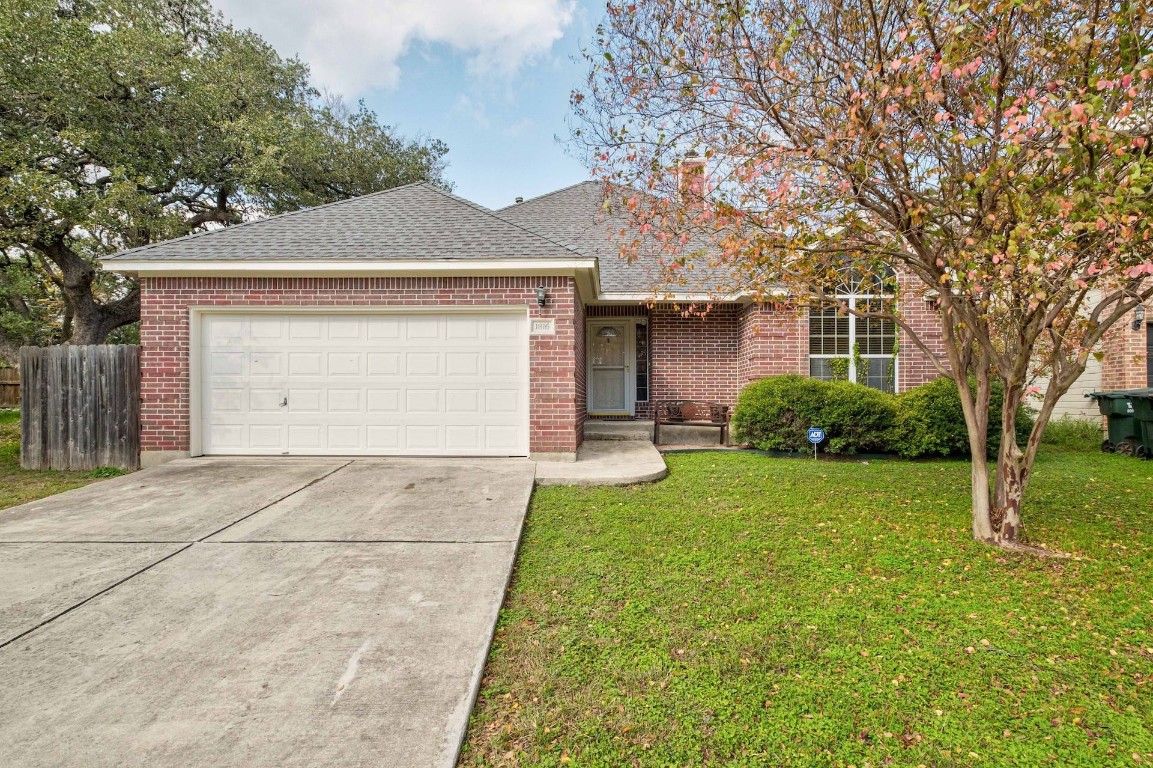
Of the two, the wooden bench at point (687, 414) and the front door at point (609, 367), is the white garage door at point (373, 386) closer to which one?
the wooden bench at point (687, 414)

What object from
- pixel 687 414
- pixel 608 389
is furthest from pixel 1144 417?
pixel 608 389

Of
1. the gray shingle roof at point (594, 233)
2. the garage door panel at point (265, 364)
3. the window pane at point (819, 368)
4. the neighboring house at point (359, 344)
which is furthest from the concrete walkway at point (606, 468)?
the garage door panel at point (265, 364)

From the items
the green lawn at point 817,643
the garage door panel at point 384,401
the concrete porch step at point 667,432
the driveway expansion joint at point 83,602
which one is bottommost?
the green lawn at point 817,643

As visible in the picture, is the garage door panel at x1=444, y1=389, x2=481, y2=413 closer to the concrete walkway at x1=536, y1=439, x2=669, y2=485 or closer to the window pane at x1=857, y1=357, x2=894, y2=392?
the concrete walkway at x1=536, y1=439, x2=669, y2=485

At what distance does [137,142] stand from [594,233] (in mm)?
11942

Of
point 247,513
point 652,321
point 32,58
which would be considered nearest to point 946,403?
point 652,321

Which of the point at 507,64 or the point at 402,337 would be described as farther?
the point at 507,64

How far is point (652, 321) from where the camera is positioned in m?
10.9

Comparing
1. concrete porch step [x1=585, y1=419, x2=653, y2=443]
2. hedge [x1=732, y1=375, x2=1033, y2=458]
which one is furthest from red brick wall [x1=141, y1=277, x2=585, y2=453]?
hedge [x1=732, y1=375, x2=1033, y2=458]

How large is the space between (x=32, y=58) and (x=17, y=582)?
1443 centimetres

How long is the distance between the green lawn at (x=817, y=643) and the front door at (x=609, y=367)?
605 centimetres

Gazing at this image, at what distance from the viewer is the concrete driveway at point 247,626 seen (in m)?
2.04

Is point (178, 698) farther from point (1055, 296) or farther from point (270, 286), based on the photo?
point (270, 286)

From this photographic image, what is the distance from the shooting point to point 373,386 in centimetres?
751
